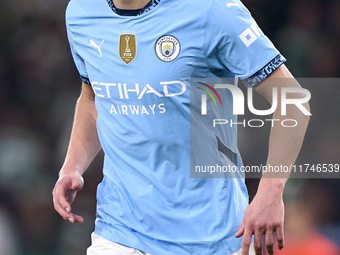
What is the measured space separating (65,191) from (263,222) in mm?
967

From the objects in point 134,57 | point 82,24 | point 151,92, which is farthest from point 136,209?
point 82,24

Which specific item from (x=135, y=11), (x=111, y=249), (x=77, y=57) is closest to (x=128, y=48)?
(x=135, y=11)

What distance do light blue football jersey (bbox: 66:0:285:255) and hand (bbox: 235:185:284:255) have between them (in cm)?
30

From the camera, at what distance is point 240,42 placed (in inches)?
80.4

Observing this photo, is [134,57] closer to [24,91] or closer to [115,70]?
[115,70]

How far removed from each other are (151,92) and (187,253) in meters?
0.69

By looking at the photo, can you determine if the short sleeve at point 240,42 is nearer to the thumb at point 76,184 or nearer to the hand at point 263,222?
the hand at point 263,222

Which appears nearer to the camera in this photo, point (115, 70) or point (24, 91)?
point (115, 70)

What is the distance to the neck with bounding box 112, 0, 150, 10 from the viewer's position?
7.25ft

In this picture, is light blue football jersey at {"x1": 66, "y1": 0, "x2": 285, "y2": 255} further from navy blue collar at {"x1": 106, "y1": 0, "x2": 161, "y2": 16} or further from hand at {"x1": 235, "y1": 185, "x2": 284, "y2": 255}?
hand at {"x1": 235, "y1": 185, "x2": 284, "y2": 255}

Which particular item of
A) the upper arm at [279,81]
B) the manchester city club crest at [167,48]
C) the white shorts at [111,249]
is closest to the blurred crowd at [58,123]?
the white shorts at [111,249]

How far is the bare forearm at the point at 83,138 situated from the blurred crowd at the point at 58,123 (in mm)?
2594

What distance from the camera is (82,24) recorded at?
7.94ft

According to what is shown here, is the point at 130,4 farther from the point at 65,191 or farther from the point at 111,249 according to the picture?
the point at 111,249
